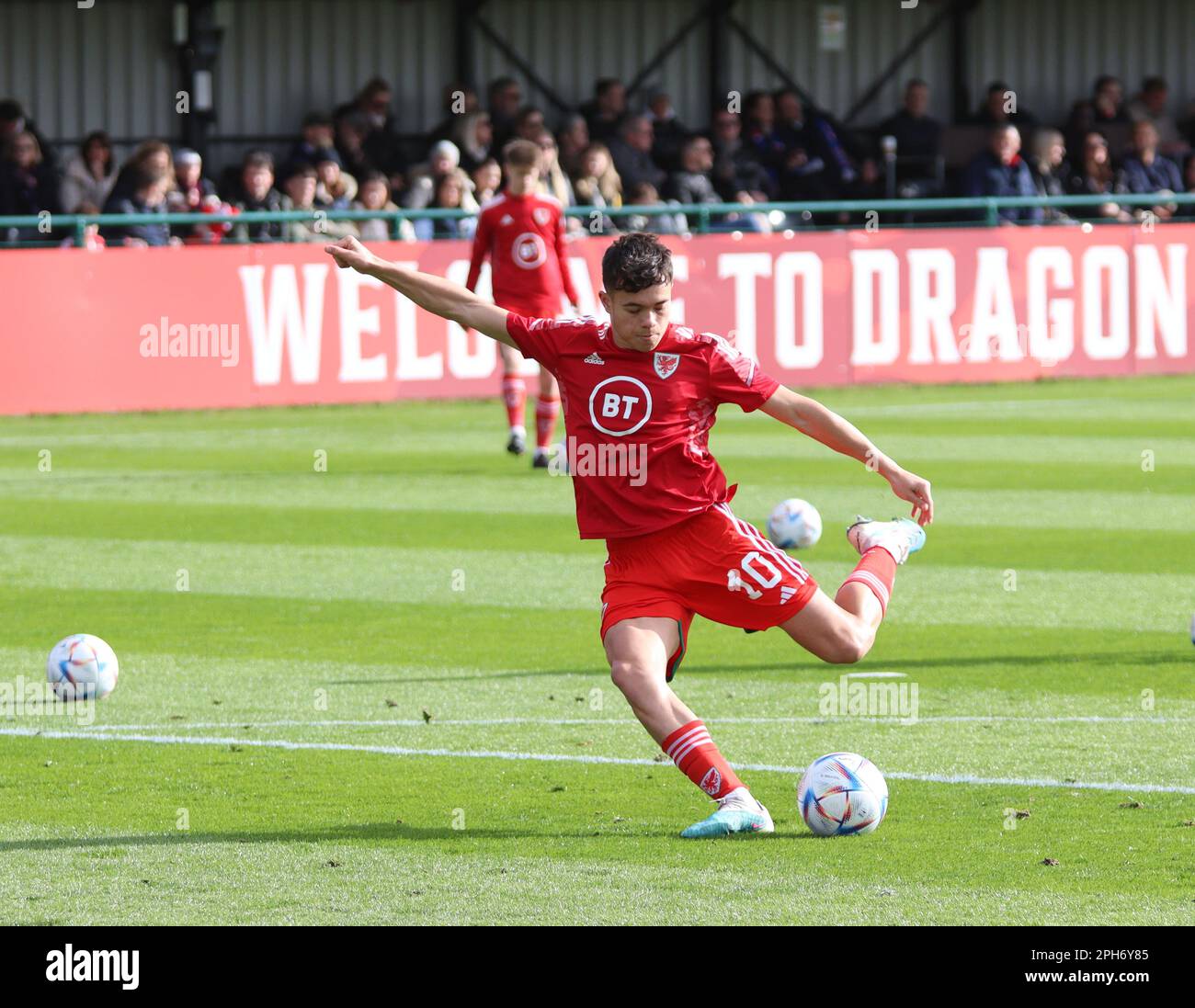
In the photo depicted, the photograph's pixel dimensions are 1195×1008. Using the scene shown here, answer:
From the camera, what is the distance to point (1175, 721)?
28.3 feet

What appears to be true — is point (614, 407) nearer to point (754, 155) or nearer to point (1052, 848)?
point (1052, 848)

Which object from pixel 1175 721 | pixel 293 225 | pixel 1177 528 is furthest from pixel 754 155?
pixel 1175 721

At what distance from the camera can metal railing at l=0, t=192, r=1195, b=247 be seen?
20.7 metres

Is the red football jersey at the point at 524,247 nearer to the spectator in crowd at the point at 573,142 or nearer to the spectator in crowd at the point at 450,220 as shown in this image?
the spectator in crowd at the point at 450,220

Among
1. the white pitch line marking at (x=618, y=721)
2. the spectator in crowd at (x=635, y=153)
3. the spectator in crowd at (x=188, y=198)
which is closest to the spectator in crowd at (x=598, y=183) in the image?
the spectator in crowd at (x=635, y=153)

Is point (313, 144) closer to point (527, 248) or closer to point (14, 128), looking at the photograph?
A: point (14, 128)

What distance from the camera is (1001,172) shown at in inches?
1030

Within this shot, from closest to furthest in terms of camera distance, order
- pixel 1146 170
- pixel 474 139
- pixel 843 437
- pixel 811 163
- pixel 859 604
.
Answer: pixel 843 437
pixel 859 604
pixel 474 139
pixel 1146 170
pixel 811 163

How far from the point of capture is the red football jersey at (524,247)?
1752cm

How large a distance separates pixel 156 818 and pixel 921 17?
2811 cm

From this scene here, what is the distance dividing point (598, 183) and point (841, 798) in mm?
17289

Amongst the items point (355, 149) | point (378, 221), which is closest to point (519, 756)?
point (378, 221)

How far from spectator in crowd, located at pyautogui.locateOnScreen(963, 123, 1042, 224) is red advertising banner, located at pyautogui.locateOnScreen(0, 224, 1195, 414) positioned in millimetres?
1941

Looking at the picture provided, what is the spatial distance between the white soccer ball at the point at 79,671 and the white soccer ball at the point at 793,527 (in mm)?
4832
